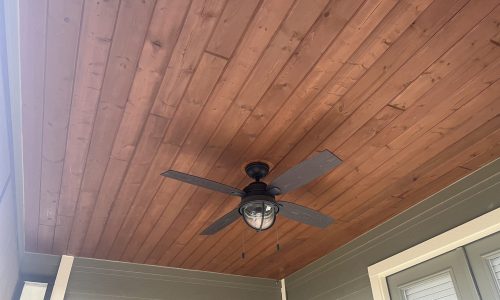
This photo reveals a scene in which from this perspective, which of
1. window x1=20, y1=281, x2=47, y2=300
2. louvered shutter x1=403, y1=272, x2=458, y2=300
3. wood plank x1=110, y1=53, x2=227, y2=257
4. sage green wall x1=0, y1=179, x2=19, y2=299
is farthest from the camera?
window x1=20, y1=281, x2=47, y2=300

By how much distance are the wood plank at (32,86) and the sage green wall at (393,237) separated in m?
2.38

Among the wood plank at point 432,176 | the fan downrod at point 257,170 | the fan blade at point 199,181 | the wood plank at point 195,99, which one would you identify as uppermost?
the wood plank at point 195,99

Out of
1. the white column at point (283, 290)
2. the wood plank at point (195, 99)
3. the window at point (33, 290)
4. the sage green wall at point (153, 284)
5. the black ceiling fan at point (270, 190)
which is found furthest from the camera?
the white column at point (283, 290)

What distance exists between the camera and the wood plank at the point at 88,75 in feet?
Result: 4.92

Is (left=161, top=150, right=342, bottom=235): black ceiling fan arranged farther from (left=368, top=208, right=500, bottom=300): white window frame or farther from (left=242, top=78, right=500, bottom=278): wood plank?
(left=368, top=208, right=500, bottom=300): white window frame

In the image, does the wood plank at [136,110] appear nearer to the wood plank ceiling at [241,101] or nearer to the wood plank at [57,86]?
the wood plank ceiling at [241,101]

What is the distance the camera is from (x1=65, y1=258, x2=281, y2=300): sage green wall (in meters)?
3.29

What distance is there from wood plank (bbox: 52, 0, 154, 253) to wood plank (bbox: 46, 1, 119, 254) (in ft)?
0.07

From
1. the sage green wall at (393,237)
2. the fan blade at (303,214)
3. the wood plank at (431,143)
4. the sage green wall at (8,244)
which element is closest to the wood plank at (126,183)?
the sage green wall at (8,244)

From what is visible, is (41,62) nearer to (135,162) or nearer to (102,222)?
(135,162)

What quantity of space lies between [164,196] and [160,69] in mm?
1076

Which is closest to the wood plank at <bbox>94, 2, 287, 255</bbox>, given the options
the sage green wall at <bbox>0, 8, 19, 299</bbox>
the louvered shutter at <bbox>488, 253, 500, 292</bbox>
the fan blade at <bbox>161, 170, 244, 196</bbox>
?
the fan blade at <bbox>161, 170, 244, 196</bbox>

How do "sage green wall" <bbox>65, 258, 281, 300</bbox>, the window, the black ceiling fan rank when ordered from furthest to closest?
"sage green wall" <bbox>65, 258, 281, 300</bbox>
the window
the black ceiling fan

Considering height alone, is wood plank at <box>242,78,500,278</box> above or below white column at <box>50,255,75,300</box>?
above
